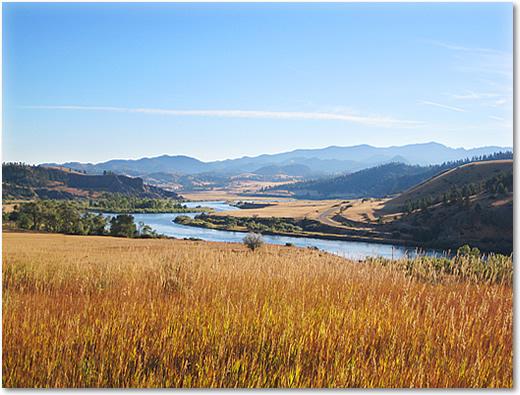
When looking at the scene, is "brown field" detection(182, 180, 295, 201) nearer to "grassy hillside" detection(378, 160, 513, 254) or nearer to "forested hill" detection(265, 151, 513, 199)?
"grassy hillside" detection(378, 160, 513, 254)

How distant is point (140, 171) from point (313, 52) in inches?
105

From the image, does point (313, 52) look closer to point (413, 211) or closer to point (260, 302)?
point (260, 302)

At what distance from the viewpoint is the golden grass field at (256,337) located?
8.95ft

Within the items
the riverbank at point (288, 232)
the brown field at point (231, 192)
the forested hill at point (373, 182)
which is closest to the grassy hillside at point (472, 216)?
the riverbank at point (288, 232)

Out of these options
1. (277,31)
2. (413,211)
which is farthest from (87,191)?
(413,211)

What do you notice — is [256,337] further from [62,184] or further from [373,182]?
[373,182]

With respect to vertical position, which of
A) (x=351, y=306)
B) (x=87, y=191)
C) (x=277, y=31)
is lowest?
(x=351, y=306)

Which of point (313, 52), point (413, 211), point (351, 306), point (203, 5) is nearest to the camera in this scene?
point (351, 306)

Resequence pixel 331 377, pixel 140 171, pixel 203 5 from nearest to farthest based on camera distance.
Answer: pixel 331 377 → pixel 203 5 → pixel 140 171

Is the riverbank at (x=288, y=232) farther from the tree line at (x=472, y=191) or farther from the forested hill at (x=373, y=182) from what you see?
the forested hill at (x=373, y=182)

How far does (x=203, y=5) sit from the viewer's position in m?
3.91

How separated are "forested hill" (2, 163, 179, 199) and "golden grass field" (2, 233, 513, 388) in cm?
128

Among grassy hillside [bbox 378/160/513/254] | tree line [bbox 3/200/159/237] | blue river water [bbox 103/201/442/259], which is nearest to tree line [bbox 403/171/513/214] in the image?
grassy hillside [bbox 378/160/513/254]

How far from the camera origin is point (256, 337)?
2953 millimetres
